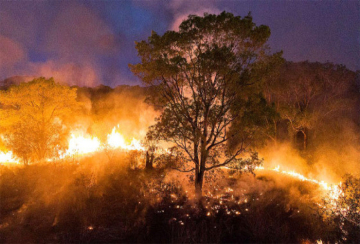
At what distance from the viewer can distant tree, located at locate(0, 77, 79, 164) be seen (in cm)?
1639

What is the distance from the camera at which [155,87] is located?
10867mm

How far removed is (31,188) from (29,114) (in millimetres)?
8872

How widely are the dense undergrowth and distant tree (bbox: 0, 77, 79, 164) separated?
2.96m

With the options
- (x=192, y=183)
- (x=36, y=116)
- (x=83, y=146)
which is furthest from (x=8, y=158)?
(x=192, y=183)

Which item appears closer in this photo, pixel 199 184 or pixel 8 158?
pixel 199 184

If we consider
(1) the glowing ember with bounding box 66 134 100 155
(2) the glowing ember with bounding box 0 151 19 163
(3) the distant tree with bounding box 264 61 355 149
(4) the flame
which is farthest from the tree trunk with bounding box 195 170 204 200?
(2) the glowing ember with bounding box 0 151 19 163

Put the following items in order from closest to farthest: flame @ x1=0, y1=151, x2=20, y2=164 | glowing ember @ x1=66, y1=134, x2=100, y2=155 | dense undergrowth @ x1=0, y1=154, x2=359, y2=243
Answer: dense undergrowth @ x1=0, y1=154, x2=359, y2=243 → flame @ x1=0, y1=151, x2=20, y2=164 → glowing ember @ x1=66, y1=134, x2=100, y2=155

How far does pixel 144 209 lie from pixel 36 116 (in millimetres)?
13760

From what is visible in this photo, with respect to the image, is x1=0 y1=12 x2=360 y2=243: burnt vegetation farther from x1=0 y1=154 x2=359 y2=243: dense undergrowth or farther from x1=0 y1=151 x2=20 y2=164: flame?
x1=0 y1=151 x2=20 y2=164: flame

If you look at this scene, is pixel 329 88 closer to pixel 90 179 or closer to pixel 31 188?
pixel 90 179

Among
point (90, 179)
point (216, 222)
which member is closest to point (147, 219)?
point (216, 222)

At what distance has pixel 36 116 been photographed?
1858 cm

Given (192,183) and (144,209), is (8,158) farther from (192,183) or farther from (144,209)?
(192,183)

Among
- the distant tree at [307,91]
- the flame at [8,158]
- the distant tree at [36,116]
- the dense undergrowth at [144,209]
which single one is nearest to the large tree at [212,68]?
the dense undergrowth at [144,209]
